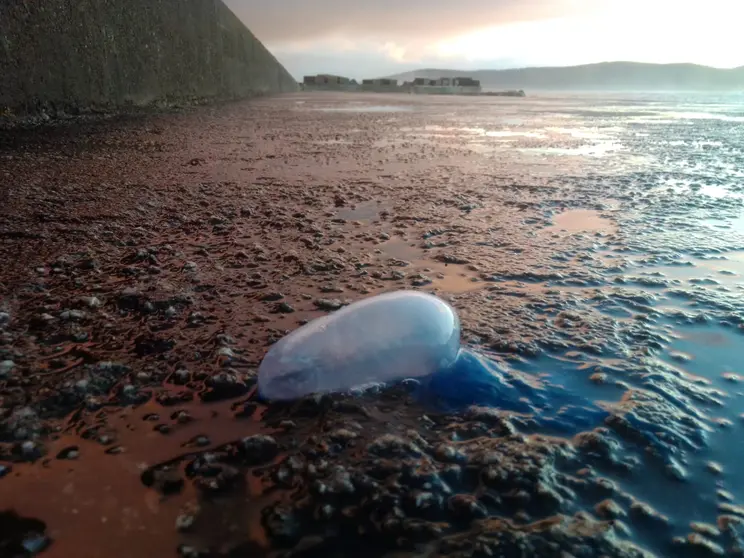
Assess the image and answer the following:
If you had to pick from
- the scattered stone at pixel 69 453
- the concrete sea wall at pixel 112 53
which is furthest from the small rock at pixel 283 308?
the concrete sea wall at pixel 112 53

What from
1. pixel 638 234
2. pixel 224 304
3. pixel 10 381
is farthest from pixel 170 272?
pixel 638 234

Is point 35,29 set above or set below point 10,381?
above

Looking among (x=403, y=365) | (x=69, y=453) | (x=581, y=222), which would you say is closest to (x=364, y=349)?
(x=403, y=365)

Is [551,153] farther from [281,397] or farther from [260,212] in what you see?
[281,397]

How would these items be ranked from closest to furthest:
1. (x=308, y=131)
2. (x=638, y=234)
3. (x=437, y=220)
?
(x=638, y=234)
(x=437, y=220)
(x=308, y=131)

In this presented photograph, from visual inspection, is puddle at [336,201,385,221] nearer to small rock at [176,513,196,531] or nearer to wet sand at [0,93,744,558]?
wet sand at [0,93,744,558]
